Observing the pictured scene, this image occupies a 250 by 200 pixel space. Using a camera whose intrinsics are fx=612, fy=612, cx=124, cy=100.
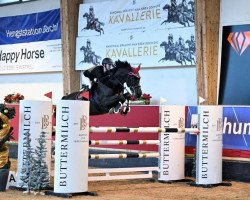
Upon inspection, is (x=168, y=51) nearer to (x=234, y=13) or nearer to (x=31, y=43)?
(x=234, y=13)

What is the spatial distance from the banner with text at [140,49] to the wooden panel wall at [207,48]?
0.46 meters

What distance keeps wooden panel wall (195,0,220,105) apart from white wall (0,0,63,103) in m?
5.10

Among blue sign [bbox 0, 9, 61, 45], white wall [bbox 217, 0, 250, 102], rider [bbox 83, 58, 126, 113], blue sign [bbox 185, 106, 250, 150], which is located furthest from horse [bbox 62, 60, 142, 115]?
blue sign [bbox 0, 9, 61, 45]

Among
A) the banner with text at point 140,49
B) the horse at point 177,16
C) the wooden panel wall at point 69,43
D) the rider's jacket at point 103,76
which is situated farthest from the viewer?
the wooden panel wall at point 69,43

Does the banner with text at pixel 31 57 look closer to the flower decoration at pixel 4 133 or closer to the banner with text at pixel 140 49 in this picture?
the banner with text at pixel 140 49

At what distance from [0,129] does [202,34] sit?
632cm

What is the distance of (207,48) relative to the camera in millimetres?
13445

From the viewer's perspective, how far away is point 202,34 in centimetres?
1348

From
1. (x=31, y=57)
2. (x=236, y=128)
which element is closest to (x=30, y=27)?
(x=31, y=57)

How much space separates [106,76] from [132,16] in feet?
Result: 16.5

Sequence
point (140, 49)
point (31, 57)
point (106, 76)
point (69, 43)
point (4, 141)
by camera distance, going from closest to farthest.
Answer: point (4, 141)
point (106, 76)
point (140, 49)
point (69, 43)
point (31, 57)

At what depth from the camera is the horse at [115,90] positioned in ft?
33.4

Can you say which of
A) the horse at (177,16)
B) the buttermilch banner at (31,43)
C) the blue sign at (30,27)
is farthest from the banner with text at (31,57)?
the horse at (177,16)

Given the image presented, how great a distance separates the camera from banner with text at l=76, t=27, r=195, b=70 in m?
14.2
